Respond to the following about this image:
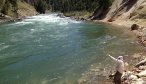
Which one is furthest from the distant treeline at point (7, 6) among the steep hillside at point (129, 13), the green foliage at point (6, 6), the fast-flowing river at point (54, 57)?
the fast-flowing river at point (54, 57)

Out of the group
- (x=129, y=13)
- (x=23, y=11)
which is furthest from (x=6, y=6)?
(x=129, y=13)

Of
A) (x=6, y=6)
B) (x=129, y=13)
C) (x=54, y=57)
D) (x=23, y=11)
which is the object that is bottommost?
(x=23, y=11)

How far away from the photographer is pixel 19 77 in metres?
27.4

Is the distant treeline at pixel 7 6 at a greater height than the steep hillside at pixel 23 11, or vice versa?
the distant treeline at pixel 7 6

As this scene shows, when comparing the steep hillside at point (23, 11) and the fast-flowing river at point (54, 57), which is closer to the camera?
the fast-flowing river at point (54, 57)

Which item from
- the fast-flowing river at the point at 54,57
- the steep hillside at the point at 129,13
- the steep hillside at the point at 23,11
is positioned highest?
the steep hillside at the point at 129,13

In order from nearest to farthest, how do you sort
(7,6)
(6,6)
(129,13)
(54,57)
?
(54,57) → (129,13) → (6,6) → (7,6)

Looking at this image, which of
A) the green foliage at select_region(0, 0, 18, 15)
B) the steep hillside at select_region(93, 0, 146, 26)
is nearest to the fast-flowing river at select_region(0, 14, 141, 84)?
the steep hillside at select_region(93, 0, 146, 26)

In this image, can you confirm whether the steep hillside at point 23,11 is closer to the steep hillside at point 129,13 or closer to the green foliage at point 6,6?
the green foliage at point 6,6

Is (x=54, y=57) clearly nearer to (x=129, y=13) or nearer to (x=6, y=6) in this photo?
(x=129, y=13)

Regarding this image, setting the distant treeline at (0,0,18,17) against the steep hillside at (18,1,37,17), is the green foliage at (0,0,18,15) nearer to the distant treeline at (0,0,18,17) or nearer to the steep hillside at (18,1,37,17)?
the distant treeline at (0,0,18,17)

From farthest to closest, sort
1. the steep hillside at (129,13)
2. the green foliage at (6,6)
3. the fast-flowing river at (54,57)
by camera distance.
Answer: the green foliage at (6,6), the steep hillside at (129,13), the fast-flowing river at (54,57)

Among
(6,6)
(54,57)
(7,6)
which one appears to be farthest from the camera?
(7,6)

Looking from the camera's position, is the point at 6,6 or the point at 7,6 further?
the point at 7,6
